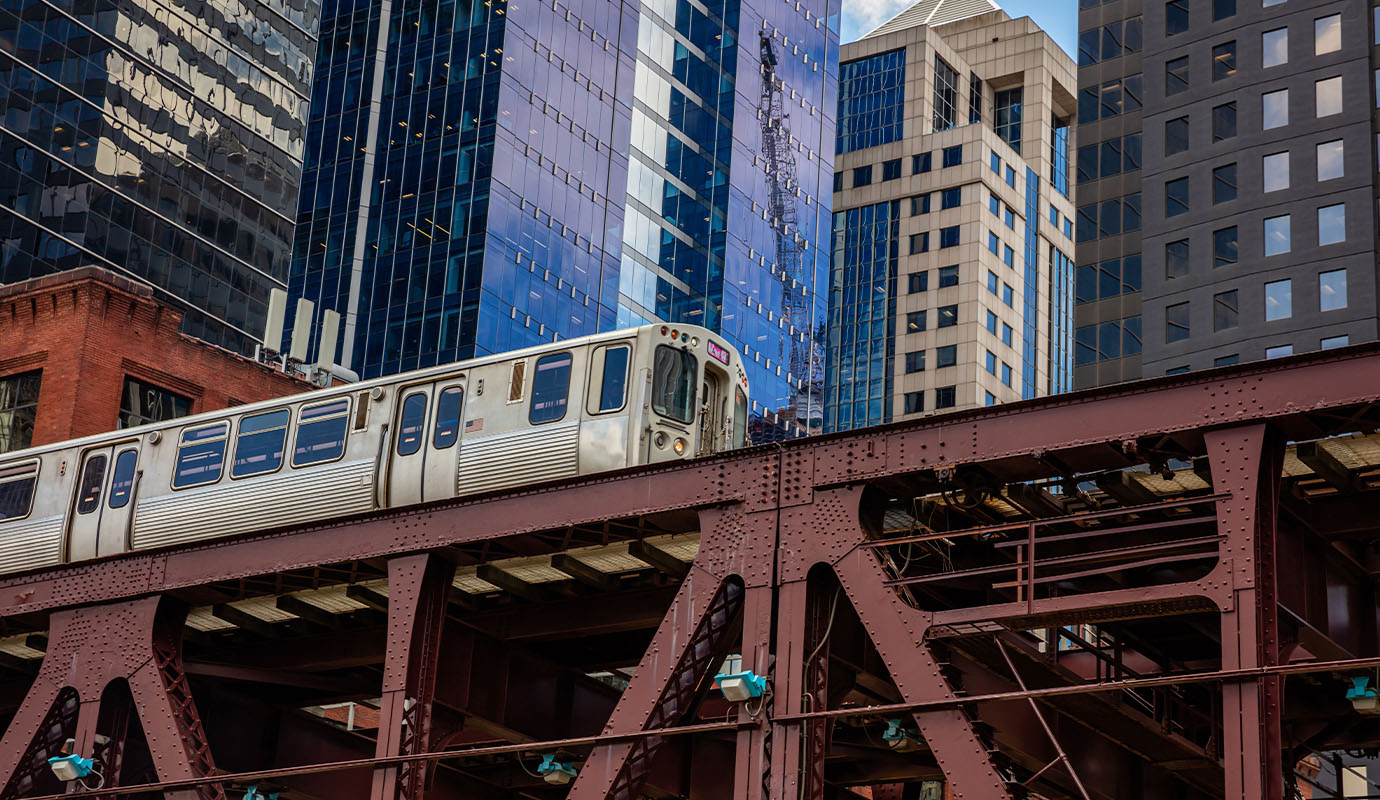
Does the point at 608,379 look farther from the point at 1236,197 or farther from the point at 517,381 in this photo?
the point at 1236,197

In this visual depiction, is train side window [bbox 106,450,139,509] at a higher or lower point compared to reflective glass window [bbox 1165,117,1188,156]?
lower

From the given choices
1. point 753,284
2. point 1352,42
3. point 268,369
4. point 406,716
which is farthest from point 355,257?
point 406,716

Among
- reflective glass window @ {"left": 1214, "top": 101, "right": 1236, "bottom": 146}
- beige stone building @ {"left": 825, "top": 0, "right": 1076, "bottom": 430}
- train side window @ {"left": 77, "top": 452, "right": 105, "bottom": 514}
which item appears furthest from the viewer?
beige stone building @ {"left": 825, "top": 0, "right": 1076, "bottom": 430}

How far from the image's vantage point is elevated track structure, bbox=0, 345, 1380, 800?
18.2 meters

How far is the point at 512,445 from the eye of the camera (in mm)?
25406

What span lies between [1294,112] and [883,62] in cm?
6852

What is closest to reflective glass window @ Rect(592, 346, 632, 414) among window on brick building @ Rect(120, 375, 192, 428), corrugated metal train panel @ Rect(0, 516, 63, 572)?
corrugated metal train panel @ Rect(0, 516, 63, 572)

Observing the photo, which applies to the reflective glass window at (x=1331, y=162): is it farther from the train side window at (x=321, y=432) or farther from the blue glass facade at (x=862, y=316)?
the blue glass facade at (x=862, y=316)

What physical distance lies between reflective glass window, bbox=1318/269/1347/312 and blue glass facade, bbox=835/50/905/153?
65885mm

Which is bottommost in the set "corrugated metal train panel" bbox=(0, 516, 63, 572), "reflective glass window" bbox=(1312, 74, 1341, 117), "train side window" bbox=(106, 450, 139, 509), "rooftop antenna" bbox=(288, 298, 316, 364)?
"corrugated metal train panel" bbox=(0, 516, 63, 572)

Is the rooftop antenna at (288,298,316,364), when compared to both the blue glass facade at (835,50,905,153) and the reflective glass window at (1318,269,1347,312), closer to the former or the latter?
the reflective glass window at (1318,269,1347,312)

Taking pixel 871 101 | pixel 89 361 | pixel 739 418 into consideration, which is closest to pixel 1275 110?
pixel 89 361

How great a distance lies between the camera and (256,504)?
2808 centimetres

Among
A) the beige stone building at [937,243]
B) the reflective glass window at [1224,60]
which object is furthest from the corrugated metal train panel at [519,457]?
the beige stone building at [937,243]
